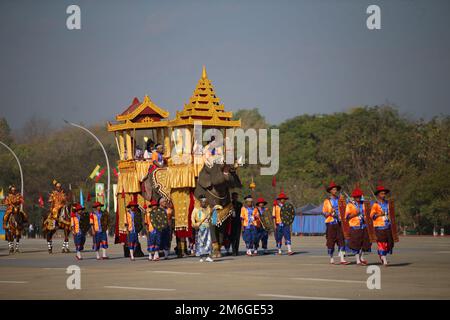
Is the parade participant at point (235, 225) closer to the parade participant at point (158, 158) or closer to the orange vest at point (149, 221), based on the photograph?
the parade participant at point (158, 158)

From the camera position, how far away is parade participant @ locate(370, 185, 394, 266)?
2259 cm

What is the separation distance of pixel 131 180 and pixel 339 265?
8.70 m

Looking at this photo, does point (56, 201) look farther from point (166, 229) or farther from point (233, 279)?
point (233, 279)

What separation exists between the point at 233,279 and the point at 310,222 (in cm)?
4121

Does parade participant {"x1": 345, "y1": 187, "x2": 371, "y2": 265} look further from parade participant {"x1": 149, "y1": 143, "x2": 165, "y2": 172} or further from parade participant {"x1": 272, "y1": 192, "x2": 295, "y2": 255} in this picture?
parade participant {"x1": 149, "y1": 143, "x2": 165, "y2": 172}

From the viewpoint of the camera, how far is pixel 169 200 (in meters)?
28.7

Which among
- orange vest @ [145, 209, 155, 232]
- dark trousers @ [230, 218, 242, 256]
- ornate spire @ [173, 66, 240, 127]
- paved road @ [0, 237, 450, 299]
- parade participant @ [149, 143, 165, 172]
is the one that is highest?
ornate spire @ [173, 66, 240, 127]

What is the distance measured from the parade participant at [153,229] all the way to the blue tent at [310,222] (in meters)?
32.3

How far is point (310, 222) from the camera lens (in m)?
60.5

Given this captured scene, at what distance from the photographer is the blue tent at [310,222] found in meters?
59.8

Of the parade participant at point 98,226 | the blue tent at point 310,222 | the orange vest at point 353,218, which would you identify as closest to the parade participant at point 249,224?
the parade participant at point 98,226

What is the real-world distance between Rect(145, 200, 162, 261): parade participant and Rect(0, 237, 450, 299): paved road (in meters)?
0.62

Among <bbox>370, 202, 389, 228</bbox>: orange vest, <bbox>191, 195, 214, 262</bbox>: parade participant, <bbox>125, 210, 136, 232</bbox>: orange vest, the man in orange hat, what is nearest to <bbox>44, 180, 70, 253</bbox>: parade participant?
<bbox>125, 210, 136, 232</bbox>: orange vest
